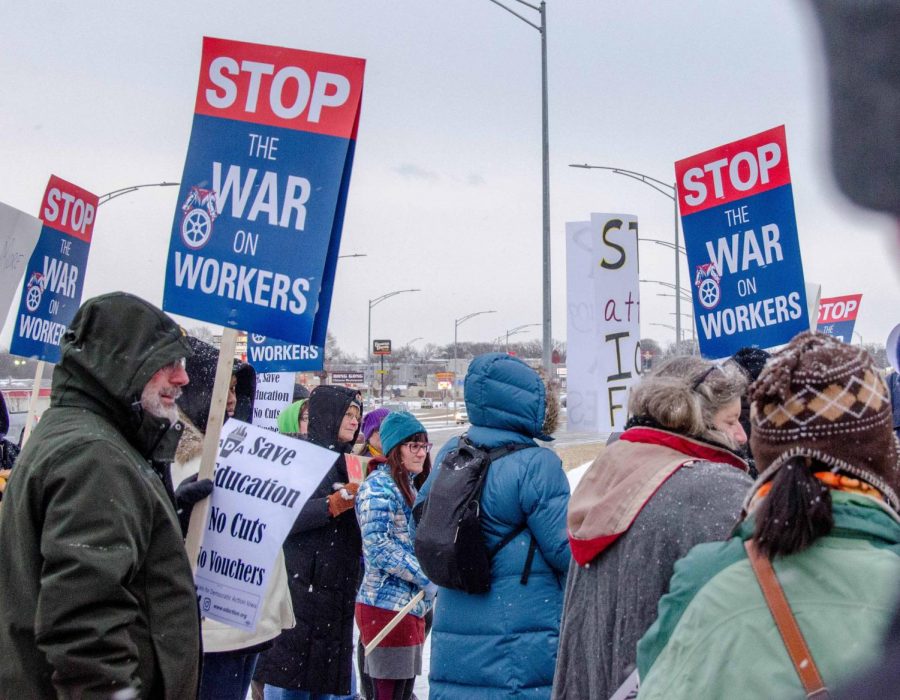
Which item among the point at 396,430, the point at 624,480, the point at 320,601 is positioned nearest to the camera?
the point at 624,480

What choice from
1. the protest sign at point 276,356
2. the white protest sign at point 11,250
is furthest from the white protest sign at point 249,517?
the protest sign at point 276,356

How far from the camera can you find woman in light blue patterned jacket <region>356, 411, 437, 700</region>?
4668 mm

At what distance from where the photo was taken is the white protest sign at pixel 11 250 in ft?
14.0

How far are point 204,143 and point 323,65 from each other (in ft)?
2.03

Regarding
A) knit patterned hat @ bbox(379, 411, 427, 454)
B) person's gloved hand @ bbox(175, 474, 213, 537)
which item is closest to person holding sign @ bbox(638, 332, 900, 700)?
person's gloved hand @ bbox(175, 474, 213, 537)

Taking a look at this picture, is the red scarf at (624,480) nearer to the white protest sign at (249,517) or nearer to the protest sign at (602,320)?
the white protest sign at (249,517)

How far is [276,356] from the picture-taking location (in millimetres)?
7488

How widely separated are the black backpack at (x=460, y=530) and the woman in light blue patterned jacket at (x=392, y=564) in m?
1.13

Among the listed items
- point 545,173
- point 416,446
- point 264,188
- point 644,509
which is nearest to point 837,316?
point 545,173

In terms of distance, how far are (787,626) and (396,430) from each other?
372cm

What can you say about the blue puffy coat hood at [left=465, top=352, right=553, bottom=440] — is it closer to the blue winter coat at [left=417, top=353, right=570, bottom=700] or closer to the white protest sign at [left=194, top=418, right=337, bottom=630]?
the blue winter coat at [left=417, top=353, right=570, bottom=700]

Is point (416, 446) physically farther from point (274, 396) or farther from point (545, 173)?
point (545, 173)

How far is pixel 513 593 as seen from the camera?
3.42 metres

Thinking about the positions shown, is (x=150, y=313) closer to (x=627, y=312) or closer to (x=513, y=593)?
(x=513, y=593)
